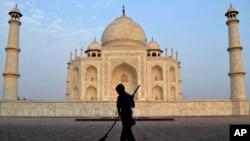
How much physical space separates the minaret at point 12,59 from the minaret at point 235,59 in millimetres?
16290

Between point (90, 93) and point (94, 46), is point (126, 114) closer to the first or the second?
point (90, 93)

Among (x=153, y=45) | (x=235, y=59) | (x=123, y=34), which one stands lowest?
(x=235, y=59)

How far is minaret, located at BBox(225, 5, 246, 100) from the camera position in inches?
792

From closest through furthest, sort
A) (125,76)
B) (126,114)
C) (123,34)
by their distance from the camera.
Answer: (126,114), (125,76), (123,34)

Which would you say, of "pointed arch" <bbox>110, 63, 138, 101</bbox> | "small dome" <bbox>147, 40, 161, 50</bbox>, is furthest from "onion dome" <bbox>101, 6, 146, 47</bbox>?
"pointed arch" <bbox>110, 63, 138, 101</bbox>

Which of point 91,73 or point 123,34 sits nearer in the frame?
point 91,73

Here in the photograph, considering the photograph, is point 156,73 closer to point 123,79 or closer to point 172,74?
point 172,74

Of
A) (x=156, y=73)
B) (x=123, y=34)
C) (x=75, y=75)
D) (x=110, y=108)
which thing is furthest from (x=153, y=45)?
(x=110, y=108)

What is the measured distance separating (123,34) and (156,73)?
5896mm

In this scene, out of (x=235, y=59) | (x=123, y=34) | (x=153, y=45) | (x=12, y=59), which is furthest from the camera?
(x=123, y=34)

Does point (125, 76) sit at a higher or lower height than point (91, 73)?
lower

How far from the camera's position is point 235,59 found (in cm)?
2069

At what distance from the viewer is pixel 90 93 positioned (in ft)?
86.5

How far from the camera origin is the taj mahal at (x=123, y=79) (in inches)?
772
